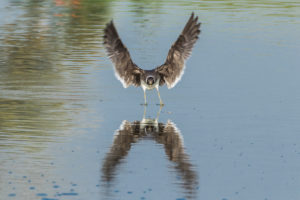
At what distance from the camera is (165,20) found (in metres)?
38.0

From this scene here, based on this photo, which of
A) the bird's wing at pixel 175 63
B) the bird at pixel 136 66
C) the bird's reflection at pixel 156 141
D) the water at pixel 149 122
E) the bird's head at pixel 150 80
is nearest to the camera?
the water at pixel 149 122

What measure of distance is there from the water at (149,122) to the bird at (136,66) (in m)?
0.47

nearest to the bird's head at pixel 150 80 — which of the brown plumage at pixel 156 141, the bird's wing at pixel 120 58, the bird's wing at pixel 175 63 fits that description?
the bird's wing at pixel 120 58

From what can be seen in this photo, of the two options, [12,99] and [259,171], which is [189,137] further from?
[12,99]

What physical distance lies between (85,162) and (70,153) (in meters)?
0.62

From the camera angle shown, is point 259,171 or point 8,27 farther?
point 8,27

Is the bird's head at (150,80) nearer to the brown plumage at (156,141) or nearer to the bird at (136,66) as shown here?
the bird at (136,66)

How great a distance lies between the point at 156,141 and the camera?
571 inches

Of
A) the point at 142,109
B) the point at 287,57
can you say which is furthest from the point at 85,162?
the point at 287,57

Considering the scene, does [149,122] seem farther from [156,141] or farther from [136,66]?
[136,66]

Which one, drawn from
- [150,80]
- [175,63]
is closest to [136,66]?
[150,80]

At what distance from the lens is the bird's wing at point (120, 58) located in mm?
18461

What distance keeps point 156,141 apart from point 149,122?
70.2 inches

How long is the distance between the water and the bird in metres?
0.47
